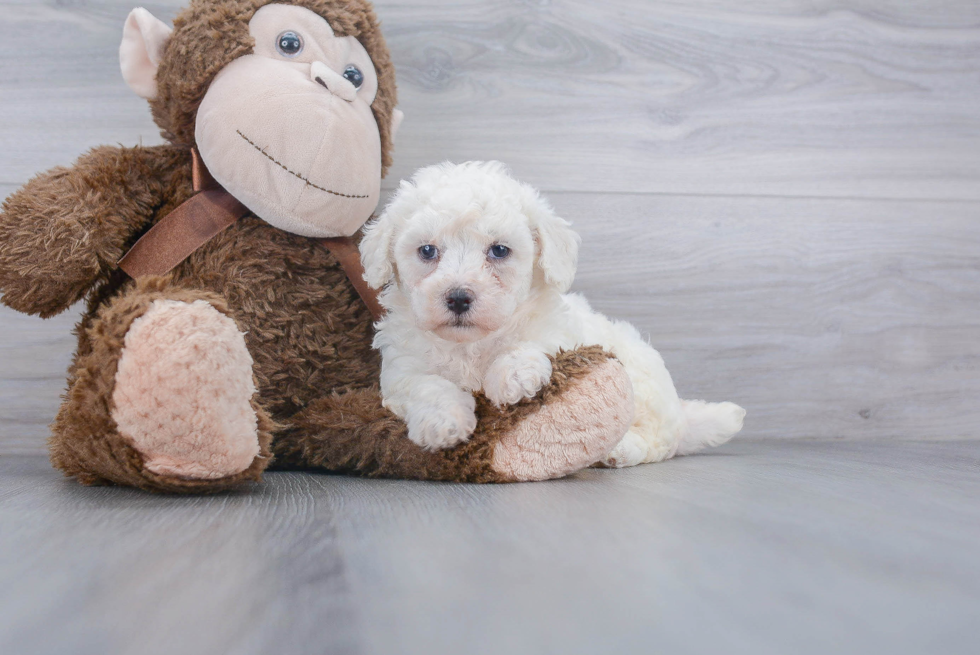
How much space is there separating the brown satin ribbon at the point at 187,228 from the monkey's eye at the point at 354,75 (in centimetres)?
25

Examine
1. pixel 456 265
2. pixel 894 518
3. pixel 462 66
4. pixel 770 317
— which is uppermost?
pixel 462 66

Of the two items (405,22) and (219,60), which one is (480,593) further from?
(405,22)

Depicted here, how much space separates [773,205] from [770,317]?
25 centimetres

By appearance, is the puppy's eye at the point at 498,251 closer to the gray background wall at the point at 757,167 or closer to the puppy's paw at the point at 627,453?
the puppy's paw at the point at 627,453

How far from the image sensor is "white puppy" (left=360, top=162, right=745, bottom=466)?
36.0 inches

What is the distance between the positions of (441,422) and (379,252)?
28 cm

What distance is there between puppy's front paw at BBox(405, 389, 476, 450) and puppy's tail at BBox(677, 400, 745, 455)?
0.51 metres

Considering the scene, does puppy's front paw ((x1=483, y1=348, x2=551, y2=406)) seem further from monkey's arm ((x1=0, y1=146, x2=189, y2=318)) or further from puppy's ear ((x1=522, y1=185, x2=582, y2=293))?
monkey's arm ((x1=0, y1=146, x2=189, y2=318))

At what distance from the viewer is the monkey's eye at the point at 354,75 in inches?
42.5

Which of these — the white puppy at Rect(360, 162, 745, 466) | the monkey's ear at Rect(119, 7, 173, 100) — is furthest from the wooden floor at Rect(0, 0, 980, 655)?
the monkey's ear at Rect(119, 7, 173, 100)

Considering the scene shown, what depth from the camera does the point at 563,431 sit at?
0.90 meters

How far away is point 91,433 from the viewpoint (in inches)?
31.2

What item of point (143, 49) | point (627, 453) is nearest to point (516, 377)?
point (627, 453)

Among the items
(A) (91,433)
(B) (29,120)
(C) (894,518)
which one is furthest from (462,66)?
(C) (894,518)
